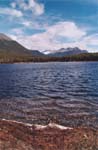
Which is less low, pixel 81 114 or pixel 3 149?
pixel 3 149

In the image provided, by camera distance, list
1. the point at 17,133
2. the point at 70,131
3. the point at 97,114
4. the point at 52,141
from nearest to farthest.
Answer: the point at 52,141 < the point at 17,133 < the point at 70,131 < the point at 97,114

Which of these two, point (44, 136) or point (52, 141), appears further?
point (44, 136)

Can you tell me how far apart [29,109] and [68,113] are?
504 centimetres

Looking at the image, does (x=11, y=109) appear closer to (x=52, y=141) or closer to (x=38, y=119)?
(x=38, y=119)

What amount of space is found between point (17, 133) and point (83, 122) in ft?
30.4

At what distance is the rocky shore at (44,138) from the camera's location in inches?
522

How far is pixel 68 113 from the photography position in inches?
1119

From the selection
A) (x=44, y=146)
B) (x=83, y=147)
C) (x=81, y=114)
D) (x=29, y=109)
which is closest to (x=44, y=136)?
(x=44, y=146)

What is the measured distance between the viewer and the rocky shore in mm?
13270

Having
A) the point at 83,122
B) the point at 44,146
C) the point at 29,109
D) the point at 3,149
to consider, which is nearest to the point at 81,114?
the point at 83,122

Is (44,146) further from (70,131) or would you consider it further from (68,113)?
(68,113)

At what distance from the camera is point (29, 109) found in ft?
101

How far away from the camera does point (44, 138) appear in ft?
53.6

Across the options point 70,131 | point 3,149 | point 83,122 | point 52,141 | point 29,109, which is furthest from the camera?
point 29,109
